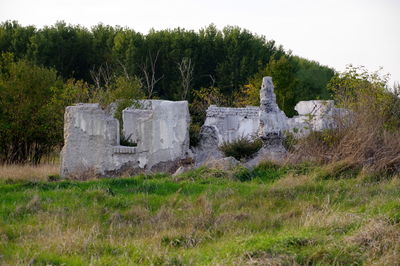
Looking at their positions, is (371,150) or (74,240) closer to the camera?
(74,240)

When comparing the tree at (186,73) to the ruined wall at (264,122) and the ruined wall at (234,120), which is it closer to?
the ruined wall at (264,122)

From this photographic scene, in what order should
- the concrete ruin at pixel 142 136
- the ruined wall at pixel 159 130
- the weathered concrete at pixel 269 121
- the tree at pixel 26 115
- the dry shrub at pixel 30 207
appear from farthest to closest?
the tree at pixel 26 115
the ruined wall at pixel 159 130
the concrete ruin at pixel 142 136
the weathered concrete at pixel 269 121
the dry shrub at pixel 30 207

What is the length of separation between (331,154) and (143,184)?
4295mm

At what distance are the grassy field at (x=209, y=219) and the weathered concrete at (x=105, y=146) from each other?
2.72 m

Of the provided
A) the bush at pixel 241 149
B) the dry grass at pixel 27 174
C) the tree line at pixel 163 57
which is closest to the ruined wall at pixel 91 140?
the dry grass at pixel 27 174

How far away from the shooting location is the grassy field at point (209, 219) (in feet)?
22.1

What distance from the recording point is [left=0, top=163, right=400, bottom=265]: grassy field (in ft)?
22.1

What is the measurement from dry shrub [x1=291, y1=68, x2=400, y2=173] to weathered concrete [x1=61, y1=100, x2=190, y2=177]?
4347 millimetres

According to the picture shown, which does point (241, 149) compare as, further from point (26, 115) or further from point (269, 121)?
point (26, 115)

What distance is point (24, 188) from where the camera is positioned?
38.2 ft

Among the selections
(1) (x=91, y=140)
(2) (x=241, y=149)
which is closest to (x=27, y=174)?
(1) (x=91, y=140)

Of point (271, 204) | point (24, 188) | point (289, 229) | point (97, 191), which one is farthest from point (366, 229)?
point (24, 188)

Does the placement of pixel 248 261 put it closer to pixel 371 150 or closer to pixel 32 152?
pixel 371 150

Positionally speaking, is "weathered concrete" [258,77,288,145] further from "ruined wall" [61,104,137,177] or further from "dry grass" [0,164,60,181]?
"dry grass" [0,164,60,181]
